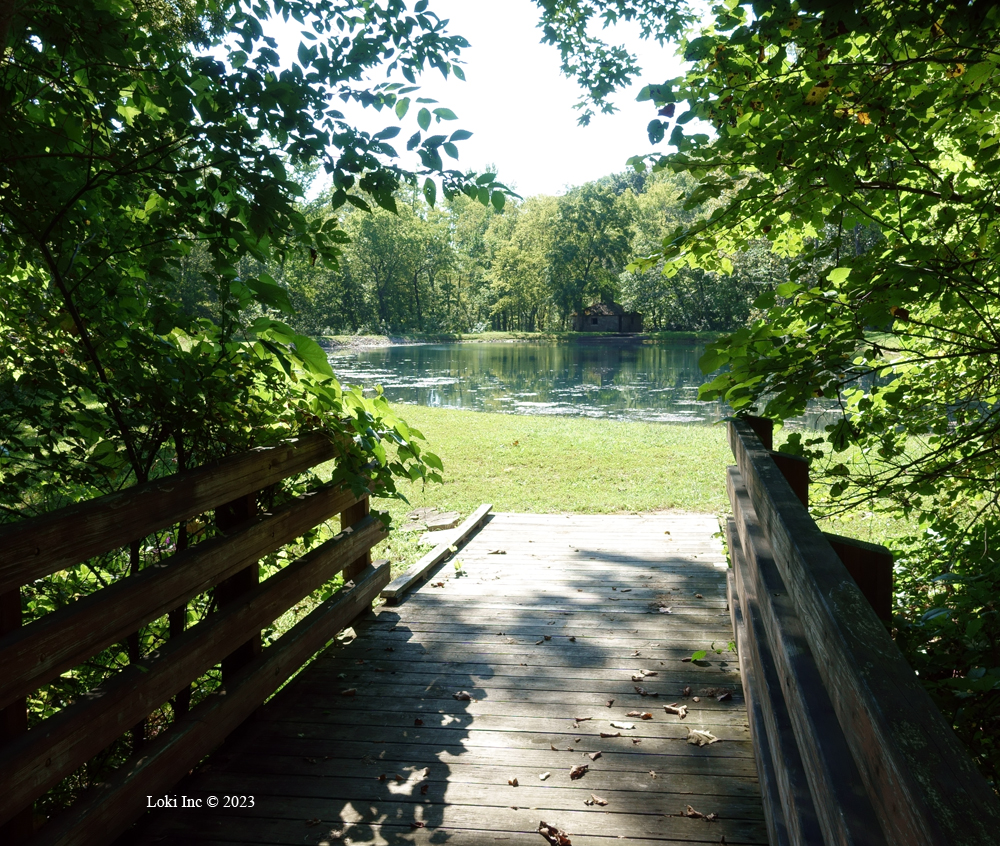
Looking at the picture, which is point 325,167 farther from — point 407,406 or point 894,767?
point 407,406

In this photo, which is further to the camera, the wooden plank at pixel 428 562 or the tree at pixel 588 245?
the tree at pixel 588 245

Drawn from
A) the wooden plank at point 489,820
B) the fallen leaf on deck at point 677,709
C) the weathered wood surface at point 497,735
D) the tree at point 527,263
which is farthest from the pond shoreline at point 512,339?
the wooden plank at point 489,820

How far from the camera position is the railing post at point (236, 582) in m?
3.35

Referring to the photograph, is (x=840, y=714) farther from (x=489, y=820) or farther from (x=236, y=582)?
(x=236, y=582)

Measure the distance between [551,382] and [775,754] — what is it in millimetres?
26782

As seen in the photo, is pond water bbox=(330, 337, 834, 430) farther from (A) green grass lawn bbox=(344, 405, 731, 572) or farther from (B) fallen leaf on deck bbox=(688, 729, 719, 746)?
(B) fallen leaf on deck bbox=(688, 729, 719, 746)

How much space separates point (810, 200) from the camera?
12.0 feet

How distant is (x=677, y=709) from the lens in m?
3.52

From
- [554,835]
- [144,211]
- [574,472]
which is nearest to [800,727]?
[554,835]

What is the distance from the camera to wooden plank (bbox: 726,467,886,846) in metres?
1.39

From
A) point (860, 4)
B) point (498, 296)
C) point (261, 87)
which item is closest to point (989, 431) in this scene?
point (860, 4)

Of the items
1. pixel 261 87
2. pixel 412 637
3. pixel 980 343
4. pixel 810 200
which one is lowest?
pixel 412 637

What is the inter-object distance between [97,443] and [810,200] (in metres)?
3.40

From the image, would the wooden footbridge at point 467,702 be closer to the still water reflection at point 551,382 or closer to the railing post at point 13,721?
the railing post at point 13,721
